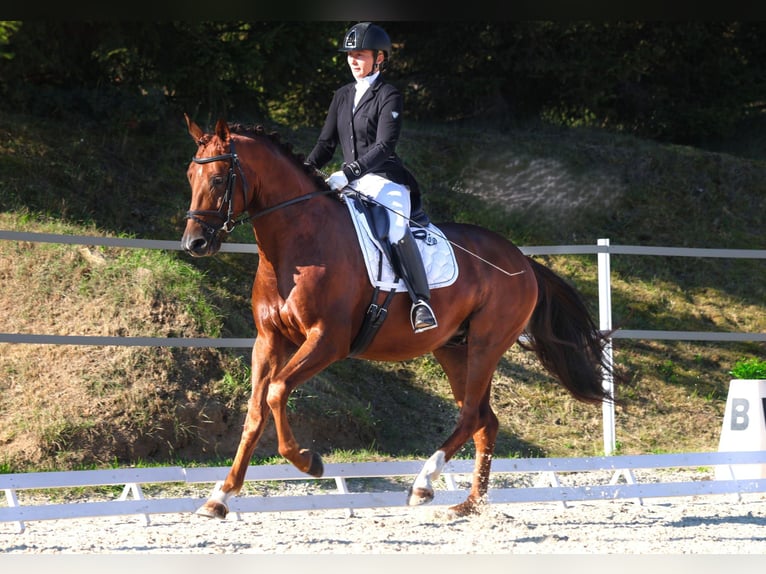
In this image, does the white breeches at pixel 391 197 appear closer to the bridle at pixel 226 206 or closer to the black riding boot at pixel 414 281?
the black riding boot at pixel 414 281

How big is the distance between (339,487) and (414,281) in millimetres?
1744

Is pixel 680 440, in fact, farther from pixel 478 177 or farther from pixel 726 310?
pixel 478 177

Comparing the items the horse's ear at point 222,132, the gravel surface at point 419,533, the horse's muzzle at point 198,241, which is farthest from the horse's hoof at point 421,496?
the horse's ear at point 222,132

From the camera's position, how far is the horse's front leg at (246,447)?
5.46 m

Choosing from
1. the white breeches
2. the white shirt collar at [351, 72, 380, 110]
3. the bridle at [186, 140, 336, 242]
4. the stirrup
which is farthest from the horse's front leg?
the white shirt collar at [351, 72, 380, 110]

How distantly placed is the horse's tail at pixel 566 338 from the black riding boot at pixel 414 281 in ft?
4.50

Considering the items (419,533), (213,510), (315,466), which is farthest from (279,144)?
(419,533)

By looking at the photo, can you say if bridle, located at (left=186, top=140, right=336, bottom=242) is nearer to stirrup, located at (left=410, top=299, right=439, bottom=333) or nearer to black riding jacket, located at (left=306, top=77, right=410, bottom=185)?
black riding jacket, located at (left=306, top=77, right=410, bottom=185)

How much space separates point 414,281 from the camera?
6.11 metres

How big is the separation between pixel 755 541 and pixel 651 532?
0.62m

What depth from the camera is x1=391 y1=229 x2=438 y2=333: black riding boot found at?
6.07 meters

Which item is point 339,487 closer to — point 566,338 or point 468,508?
point 468,508

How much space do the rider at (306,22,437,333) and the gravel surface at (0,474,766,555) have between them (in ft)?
3.98

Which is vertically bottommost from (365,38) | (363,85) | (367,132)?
(367,132)
